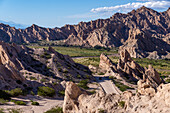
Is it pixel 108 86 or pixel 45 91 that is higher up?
pixel 45 91

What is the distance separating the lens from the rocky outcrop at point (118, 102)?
52.9 ft

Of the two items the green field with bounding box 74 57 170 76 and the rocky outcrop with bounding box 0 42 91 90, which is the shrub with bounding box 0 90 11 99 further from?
the green field with bounding box 74 57 170 76

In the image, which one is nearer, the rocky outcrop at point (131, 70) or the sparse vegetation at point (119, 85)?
the sparse vegetation at point (119, 85)

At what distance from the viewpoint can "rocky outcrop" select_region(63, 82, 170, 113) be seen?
52.9ft

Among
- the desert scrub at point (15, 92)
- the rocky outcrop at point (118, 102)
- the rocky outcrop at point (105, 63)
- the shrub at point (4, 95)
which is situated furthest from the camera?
the rocky outcrop at point (105, 63)

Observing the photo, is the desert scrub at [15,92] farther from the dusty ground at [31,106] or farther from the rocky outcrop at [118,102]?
the rocky outcrop at [118,102]

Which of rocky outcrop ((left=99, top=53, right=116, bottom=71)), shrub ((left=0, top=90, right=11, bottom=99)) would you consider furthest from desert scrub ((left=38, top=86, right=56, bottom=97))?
rocky outcrop ((left=99, top=53, right=116, bottom=71))

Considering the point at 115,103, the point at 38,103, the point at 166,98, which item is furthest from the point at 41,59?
the point at 166,98

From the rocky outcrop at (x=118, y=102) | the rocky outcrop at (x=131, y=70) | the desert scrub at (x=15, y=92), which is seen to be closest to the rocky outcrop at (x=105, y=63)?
the rocky outcrop at (x=131, y=70)

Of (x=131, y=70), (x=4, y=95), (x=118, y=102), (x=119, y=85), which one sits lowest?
(x=119, y=85)

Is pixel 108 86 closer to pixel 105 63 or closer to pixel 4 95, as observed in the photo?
pixel 105 63

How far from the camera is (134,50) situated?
516 ft

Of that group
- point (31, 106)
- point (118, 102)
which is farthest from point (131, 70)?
point (118, 102)

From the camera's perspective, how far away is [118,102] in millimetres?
19734
